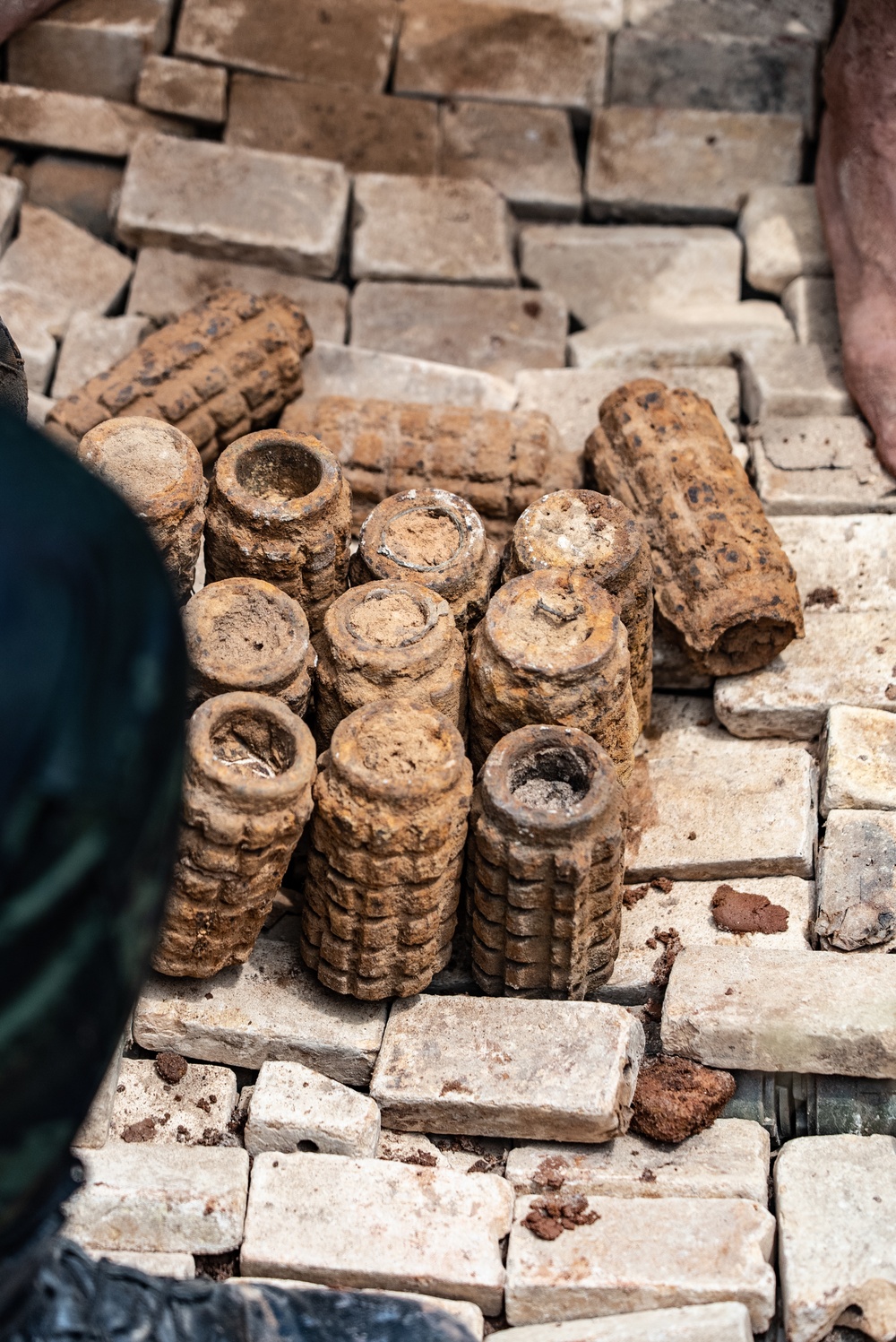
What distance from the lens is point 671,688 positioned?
4.14m

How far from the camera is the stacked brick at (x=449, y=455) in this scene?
423cm

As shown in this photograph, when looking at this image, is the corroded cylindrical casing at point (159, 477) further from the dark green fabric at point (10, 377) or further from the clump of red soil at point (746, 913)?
the clump of red soil at point (746, 913)

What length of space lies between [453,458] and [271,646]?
1161 millimetres

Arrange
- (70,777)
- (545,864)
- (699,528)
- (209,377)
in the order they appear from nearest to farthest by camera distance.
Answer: (70,777) < (545,864) < (699,528) < (209,377)

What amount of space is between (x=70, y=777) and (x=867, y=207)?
168 inches

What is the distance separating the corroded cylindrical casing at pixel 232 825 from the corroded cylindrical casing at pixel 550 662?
0.50 meters

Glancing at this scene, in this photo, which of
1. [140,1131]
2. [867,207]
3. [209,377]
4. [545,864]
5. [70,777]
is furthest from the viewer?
[867,207]

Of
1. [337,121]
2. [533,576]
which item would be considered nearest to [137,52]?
[337,121]

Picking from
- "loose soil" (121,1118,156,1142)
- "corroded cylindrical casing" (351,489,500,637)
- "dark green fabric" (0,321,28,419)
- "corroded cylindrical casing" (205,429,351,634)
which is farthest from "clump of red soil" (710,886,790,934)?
"dark green fabric" (0,321,28,419)

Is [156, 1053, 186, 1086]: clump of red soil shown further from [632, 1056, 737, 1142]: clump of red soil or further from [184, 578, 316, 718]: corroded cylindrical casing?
[632, 1056, 737, 1142]: clump of red soil

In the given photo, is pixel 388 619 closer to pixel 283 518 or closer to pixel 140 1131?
pixel 283 518

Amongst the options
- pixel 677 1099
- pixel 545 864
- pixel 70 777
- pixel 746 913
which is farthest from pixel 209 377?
pixel 70 777

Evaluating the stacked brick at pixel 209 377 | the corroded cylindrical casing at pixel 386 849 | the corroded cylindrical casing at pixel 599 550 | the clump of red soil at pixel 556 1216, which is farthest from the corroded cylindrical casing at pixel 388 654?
the stacked brick at pixel 209 377

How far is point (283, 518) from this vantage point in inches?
139
